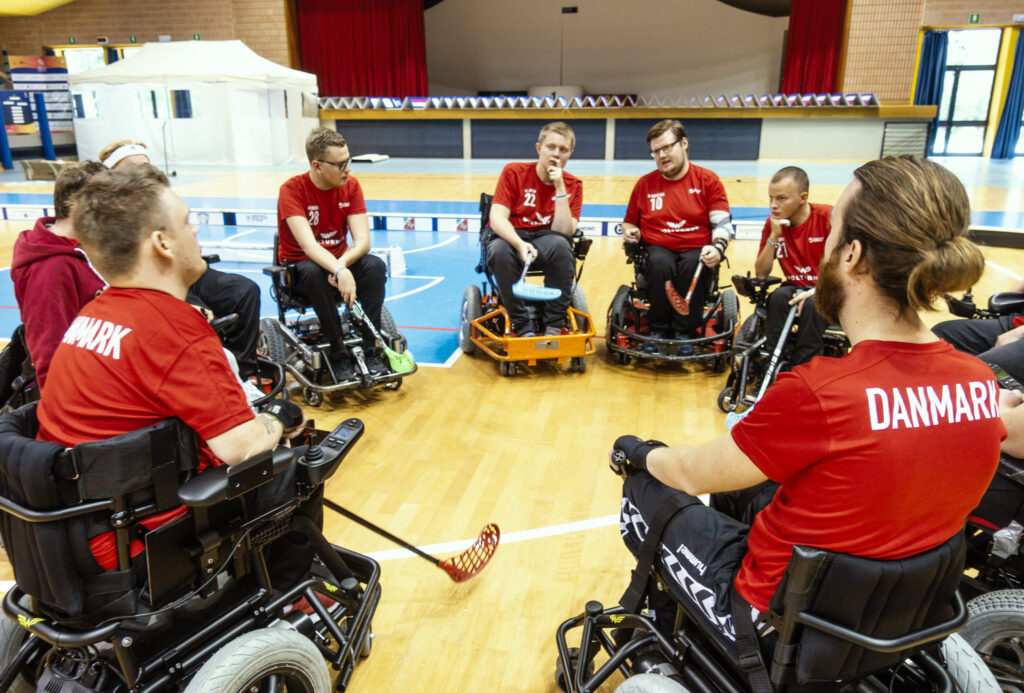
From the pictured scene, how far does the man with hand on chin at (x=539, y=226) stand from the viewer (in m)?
4.08

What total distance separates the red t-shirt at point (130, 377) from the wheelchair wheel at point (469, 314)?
3026 mm

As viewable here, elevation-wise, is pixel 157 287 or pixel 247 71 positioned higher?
pixel 247 71

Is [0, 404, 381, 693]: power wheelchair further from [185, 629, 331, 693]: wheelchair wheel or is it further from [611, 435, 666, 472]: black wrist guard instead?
[611, 435, 666, 472]: black wrist guard

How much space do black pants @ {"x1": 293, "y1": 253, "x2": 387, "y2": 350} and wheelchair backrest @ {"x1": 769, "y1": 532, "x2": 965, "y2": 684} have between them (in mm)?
2964

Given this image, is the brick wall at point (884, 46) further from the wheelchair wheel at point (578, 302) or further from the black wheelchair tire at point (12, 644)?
the black wheelchair tire at point (12, 644)

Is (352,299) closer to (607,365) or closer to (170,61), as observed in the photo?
(607,365)

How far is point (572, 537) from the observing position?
257 centimetres

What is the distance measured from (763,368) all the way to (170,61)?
1420 centimetres

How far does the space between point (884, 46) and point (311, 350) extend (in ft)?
53.6

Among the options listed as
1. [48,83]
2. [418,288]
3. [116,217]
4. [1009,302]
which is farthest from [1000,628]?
[48,83]

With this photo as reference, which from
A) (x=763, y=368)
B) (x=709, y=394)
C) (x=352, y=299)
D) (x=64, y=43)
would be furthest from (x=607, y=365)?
(x=64, y=43)

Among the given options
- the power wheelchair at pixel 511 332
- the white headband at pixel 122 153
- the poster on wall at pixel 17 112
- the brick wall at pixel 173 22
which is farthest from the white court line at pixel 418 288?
the brick wall at pixel 173 22

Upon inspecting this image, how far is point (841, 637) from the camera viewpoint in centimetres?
112

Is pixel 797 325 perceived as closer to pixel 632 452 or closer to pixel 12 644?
pixel 632 452
